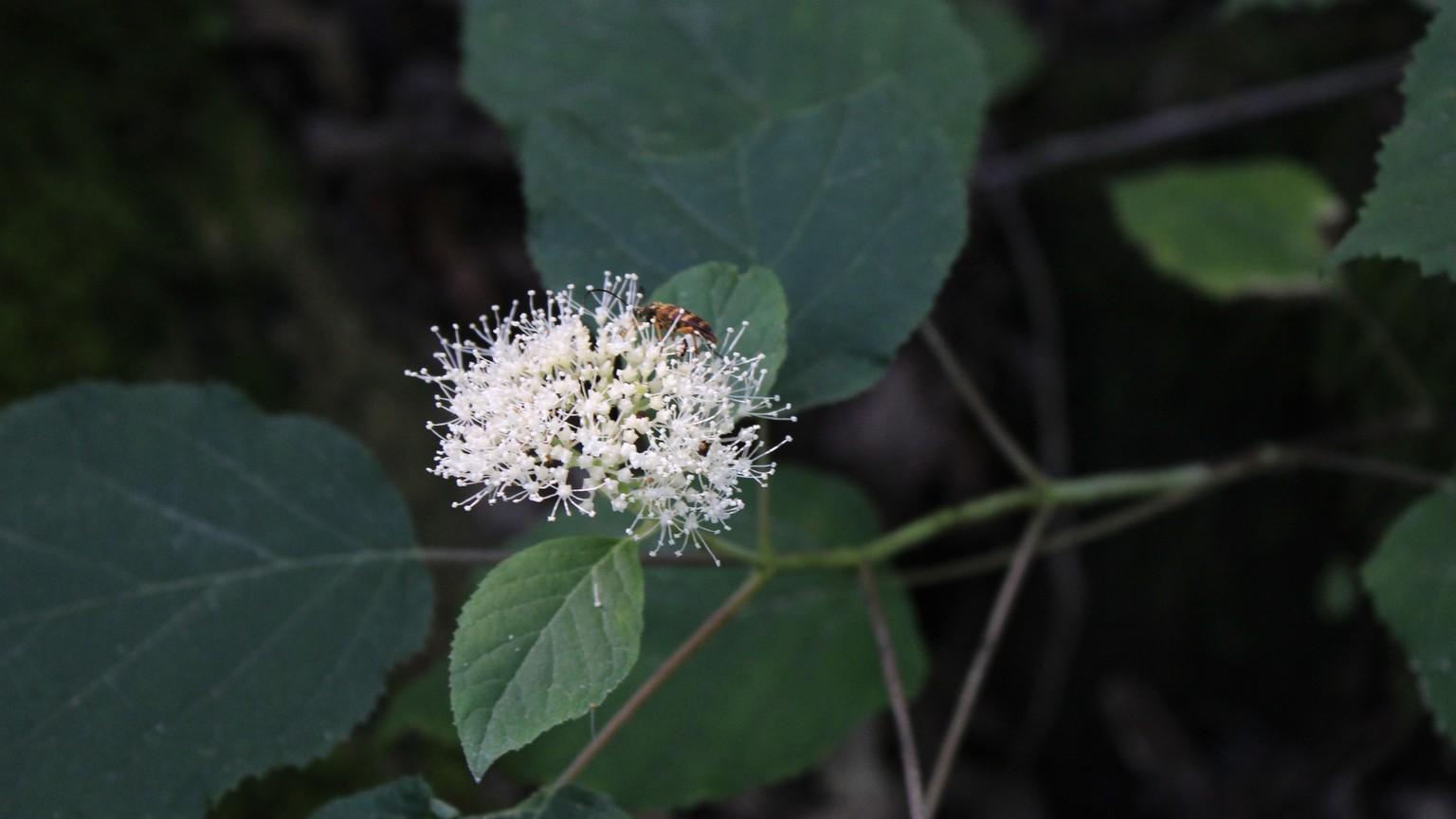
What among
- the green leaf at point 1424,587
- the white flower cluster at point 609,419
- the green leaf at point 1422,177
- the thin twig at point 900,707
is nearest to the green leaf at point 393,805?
the white flower cluster at point 609,419

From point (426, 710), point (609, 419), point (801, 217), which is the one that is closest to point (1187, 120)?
point (801, 217)

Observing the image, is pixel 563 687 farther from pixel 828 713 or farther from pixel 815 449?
pixel 815 449

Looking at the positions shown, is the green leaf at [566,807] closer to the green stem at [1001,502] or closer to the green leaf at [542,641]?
the green leaf at [542,641]

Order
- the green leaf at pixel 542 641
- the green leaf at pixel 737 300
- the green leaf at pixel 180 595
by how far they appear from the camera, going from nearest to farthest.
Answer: the green leaf at pixel 542 641
the green leaf at pixel 737 300
the green leaf at pixel 180 595

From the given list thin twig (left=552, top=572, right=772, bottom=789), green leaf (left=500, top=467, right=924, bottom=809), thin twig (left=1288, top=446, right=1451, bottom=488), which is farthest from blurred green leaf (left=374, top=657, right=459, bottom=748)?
thin twig (left=1288, top=446, right=1451, bottom=488)

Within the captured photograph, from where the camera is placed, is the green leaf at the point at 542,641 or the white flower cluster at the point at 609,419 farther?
the white flower cluster at the point at 609,419

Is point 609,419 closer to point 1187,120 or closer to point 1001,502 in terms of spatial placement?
point 1001,502
